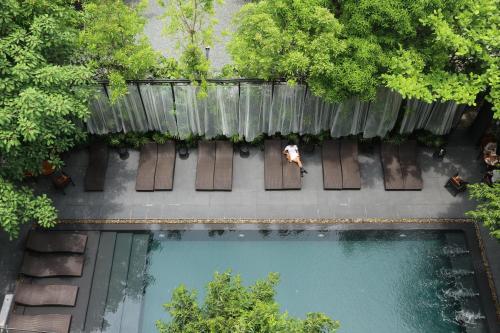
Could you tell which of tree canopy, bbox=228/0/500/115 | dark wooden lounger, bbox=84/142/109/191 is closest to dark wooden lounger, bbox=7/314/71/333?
dark wooden lounger, bbox=84/142/109/191

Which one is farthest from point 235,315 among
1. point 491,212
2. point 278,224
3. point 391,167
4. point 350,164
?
point 391,167

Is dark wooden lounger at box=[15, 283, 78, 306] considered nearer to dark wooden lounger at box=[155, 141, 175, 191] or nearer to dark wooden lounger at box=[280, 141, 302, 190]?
dark wooden lounger at box=[155, 141, 175, 191]

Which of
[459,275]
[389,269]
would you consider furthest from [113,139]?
[459,275]

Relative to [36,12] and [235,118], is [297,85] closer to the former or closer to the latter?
[235,118]

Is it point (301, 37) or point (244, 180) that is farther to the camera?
point (244, 180)

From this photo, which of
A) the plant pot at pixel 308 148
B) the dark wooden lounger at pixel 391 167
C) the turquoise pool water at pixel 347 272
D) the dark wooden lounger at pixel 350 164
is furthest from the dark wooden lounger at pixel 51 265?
the dark wooden lounger at pixel 391 167

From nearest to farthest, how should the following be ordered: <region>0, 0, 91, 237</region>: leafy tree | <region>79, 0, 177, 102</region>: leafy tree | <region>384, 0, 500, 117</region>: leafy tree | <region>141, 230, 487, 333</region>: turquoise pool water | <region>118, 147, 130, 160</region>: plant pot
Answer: <region>0, 0, 91, 237</region>: leafy tree
<region>384, 0, 500, 117</region>: leafy tree
<region>79, 0, 177, 102</region>: leafy tree
<region>141, 230, 487, 333</region>: turquoise pool water
<region>118, 147, 130, 160</region>: plant pot
